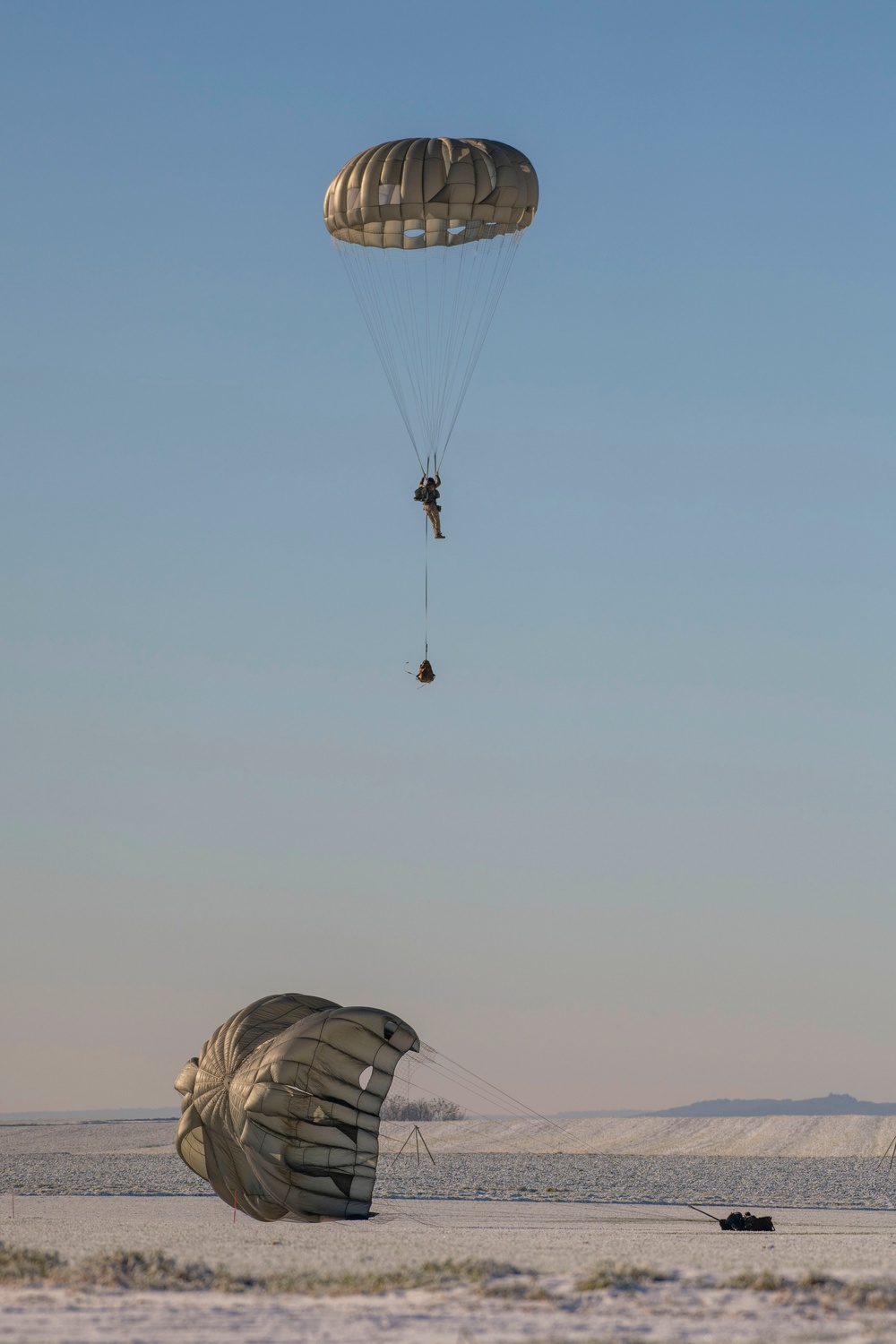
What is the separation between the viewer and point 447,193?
2992cm

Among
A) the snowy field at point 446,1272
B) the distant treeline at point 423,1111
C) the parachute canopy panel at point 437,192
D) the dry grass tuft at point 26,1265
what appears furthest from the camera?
the distant treeline at point 423,1111

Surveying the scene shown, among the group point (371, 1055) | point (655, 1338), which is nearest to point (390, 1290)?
point (655, 1338)

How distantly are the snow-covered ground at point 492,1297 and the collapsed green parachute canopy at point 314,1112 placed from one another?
1.24 metres

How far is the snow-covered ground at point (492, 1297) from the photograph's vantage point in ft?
46.1

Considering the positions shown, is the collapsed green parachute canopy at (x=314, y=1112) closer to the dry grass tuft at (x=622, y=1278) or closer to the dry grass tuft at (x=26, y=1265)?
the dry grass tuft at (x=26, y=1265)

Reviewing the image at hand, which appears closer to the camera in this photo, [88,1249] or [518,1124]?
[88,1249]

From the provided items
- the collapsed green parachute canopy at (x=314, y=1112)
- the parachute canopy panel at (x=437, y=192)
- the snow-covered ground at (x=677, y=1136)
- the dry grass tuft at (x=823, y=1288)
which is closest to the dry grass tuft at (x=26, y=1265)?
the collapsed green parachute canopy at (x=314, y=1112)

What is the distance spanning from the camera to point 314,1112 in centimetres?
2381

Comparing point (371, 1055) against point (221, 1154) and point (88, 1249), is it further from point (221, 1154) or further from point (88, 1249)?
point (88, 1249)

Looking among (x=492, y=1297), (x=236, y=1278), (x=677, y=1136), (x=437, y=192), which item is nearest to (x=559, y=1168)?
(x=677, y=1136)

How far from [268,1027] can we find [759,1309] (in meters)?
13.1

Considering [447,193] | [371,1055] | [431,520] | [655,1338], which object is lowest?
[655,1338]

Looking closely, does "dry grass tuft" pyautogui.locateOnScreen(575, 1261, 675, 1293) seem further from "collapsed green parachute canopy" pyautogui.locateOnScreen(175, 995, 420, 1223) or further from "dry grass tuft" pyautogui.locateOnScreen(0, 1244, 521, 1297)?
"collapsed green parachute canopy" pyautogui.locateOnScreen(175, 995, 420, 1223)

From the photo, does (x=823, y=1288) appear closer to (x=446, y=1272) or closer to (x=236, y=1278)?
(x=446, y=1272)
